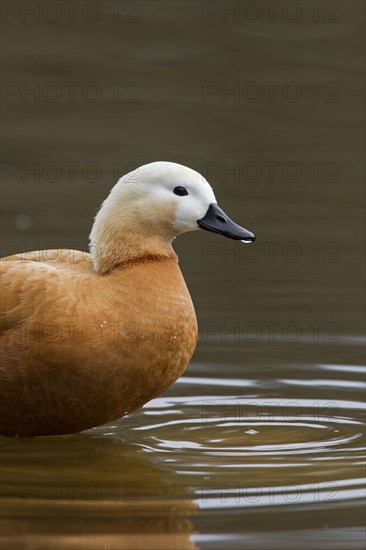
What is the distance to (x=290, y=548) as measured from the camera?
207 inches

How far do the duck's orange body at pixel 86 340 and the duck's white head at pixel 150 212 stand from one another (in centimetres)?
9

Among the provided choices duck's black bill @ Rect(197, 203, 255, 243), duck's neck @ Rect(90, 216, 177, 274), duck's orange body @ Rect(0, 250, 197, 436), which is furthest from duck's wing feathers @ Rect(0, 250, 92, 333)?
duck's black bill @ Rect(197, 203, 255, 243)

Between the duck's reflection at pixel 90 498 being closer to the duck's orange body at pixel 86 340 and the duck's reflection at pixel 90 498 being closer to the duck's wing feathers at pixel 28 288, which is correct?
the duck's orange body at pixel 86 340

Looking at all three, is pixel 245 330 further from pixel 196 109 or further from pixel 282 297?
pixel 196 109

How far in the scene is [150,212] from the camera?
682 centimetres

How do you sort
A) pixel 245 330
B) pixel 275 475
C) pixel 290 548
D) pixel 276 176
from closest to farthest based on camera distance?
pixel 290 548 < pixel 275 475 < pixel 245 330 < pixel 276 176

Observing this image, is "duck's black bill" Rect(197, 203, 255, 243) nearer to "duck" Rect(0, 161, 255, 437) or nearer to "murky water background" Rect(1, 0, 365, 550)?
"duck" Rect(0, 161, 255, 437)

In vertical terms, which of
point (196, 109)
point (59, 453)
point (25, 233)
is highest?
point (196, 109)

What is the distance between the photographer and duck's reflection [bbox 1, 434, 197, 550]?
5438 mm

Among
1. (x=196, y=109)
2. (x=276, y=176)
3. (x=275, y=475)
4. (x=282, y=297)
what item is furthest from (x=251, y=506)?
(x=196, y=109)

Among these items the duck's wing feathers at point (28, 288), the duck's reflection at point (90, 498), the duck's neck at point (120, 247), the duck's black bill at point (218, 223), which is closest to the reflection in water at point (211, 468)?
the duck's reflection at point (90, 498)

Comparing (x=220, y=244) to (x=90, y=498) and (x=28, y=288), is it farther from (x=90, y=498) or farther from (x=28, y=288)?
(x=90, y=498)

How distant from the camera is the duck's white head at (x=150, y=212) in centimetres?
681

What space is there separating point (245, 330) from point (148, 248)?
191cm
